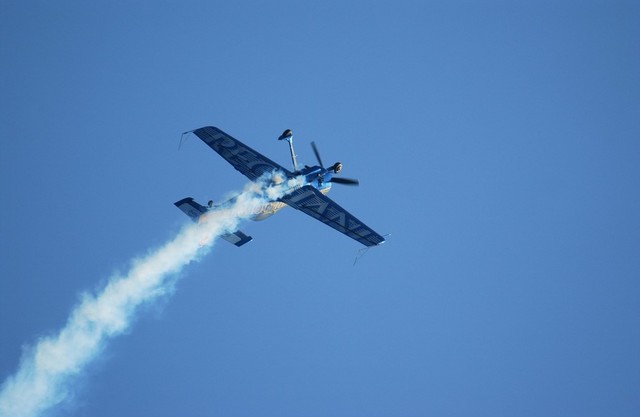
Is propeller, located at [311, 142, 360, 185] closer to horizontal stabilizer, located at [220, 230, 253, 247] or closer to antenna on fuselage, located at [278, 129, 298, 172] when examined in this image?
antenna on fuselage, located at [278, 129, 298, 172]

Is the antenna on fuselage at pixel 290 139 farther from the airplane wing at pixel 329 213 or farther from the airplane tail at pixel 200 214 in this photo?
the airplane tail at pixel 200 214

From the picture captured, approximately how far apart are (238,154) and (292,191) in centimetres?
670

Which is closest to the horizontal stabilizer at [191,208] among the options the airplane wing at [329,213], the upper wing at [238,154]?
the upper wing at [238,154]

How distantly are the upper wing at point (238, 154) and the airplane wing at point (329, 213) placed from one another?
296 cm

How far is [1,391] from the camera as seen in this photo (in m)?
98.0

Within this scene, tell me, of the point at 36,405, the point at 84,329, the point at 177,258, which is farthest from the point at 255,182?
the point at 36,405

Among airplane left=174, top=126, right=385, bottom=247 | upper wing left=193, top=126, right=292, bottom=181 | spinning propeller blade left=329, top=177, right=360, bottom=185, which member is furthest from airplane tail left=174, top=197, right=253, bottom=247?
spinning propeller blade left=329, top=177, right=360, bottom=185

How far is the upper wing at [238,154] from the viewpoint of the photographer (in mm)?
102312

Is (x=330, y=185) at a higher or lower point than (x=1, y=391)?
higher

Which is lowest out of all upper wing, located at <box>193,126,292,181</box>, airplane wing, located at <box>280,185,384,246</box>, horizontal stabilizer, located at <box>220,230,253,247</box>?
horizontal stabilizer, located at <box>220,230,253,247</box>

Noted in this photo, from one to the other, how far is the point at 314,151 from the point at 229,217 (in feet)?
36.3

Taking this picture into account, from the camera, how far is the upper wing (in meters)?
102

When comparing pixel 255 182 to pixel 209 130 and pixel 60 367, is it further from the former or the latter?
pixel 60 367

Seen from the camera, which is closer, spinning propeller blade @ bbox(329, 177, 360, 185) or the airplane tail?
spinning propeller blade @ bbox(329, 177, 360, 185)
